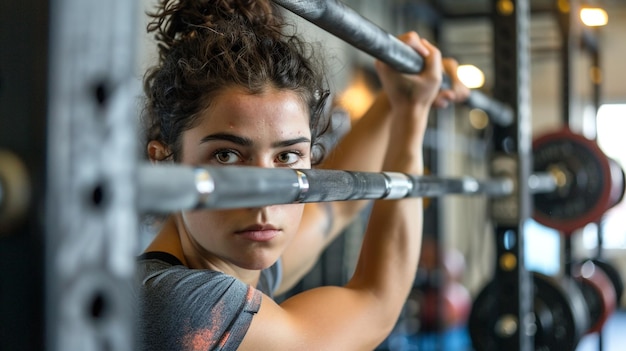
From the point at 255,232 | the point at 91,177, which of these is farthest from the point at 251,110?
the point at 91,177

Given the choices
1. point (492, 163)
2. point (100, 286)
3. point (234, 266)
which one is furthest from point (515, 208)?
point (100, 286)

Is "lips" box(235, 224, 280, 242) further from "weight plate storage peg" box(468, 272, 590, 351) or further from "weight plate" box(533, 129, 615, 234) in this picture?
"weight plate" box(533, 129, 615, 234)

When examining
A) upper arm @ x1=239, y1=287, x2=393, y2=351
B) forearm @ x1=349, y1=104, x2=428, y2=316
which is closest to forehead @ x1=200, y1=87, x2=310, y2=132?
upper arm @ x1=239, y1=287, x2=393, y2=351

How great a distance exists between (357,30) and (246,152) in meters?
0.21

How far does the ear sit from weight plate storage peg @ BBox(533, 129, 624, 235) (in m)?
1.57

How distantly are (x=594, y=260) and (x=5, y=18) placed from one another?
327cm

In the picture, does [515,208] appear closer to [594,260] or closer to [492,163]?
[492,163]

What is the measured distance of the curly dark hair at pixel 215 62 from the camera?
0.97m

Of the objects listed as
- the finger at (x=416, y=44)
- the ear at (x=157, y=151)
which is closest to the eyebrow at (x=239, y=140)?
the ear at (x=157, y=151)

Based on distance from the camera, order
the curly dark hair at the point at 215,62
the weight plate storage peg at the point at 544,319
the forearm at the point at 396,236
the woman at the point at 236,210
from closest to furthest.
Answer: the woman at the point at 236,210
the curly dark hair at the point at 215,62
the forearm at the point at 396,236
the weight plate storage peg at the point at 544,319

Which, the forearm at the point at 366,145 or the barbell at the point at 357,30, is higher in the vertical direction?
the barbell at the point at 357,30

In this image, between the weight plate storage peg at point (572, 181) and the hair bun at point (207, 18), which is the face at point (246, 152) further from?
the weight plate storage peg at point (572, 181)

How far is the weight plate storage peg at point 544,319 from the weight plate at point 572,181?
12.1 inches

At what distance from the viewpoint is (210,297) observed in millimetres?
868
